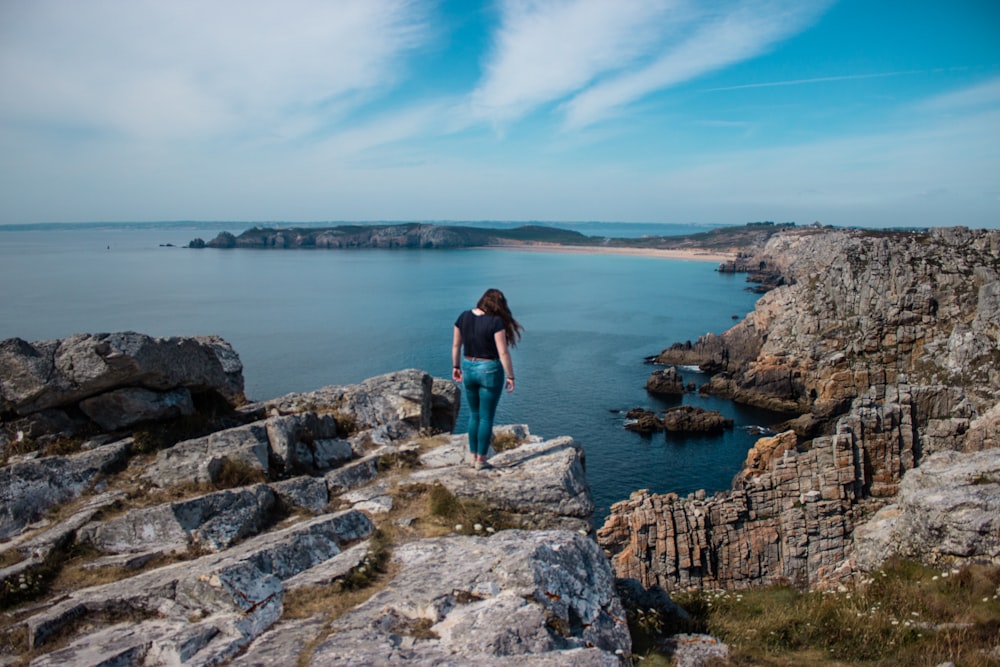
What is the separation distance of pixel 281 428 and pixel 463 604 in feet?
19.8

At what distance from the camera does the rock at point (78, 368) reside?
11.2 meters

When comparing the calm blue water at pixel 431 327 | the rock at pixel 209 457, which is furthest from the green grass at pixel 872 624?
the calm blue water at pixel 431 327

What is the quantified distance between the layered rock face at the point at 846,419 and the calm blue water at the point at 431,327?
29.9 ft

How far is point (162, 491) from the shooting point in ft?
33.7

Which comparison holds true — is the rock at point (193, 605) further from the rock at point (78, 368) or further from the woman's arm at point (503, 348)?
the rock at point (78, 368)

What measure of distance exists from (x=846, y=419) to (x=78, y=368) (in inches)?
1282

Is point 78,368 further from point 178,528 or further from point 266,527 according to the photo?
point 266,527

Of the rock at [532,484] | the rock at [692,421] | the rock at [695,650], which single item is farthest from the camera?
the rock at [692,421]

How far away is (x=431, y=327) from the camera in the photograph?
9562cm

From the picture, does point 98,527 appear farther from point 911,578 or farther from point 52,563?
point 911,578

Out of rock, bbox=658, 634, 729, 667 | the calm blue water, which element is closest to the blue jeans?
rock, bbox=658, 634, 729, 667

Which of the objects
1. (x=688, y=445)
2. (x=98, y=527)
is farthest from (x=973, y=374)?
(x=98, y=527)

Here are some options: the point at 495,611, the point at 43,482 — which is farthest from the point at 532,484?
the point at 43,482

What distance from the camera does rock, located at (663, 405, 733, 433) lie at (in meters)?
60.1
